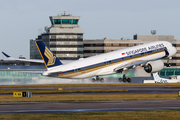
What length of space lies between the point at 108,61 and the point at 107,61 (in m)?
0.25

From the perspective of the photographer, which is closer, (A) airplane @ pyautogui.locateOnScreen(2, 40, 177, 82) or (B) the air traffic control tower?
(A) airplane @ pyautogui.locateOnScreen(2, 40, 177, 82)

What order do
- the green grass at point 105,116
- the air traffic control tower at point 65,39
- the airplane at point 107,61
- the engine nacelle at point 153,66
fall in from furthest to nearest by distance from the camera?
1. the air traffic control tower at point 65,39
2. the engine nacelle at point 153,66
3. the airplane at point 107,61
4. the green grass at point 105,116

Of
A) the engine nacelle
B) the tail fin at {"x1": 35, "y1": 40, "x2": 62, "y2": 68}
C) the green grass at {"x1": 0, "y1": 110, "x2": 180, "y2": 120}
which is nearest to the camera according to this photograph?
the green grass at {"x1": 0, "y1": 110, "x2": 180, "y2": 120}

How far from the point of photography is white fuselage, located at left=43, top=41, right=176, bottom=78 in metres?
73.2

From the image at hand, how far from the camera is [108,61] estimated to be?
76.6 meters

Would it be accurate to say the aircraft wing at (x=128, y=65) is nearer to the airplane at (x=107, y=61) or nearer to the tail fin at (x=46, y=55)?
the airplane at (x=107, y=61)

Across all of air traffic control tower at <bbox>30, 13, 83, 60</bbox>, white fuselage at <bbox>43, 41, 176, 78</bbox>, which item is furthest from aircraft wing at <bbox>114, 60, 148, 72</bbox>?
air traffic control tower at <bbox>30, 13, 83, 60</bbox>

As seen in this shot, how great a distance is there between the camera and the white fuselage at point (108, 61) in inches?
2884

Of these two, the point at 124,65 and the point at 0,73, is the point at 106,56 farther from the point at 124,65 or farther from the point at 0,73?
the point at 0,73

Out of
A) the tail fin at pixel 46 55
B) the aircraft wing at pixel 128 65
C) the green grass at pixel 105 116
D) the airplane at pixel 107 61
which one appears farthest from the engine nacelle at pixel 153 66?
the green grass at pixel 105 116

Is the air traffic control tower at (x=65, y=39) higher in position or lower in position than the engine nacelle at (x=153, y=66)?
higher

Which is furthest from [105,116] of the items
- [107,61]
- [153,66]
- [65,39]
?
[65,39]

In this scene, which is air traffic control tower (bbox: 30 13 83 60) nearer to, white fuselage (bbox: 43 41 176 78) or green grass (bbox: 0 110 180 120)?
white fuselage (bbox: 43 41 176 78)

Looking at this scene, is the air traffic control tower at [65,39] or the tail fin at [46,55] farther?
the air traffic control tower at [65,39]
